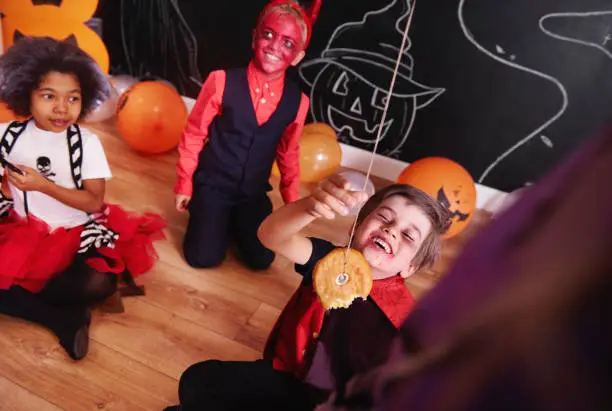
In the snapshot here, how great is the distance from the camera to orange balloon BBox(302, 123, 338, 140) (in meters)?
2.11

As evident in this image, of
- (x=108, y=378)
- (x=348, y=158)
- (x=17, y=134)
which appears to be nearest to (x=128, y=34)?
(x=348, y=158)

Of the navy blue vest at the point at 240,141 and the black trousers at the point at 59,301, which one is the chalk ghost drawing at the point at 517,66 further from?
the black trousers at the point at 59,301

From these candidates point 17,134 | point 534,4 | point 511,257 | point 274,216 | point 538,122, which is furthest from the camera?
point 538,122

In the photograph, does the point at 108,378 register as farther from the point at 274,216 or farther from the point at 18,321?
the point at 274,216

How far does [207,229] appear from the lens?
166 centimetres

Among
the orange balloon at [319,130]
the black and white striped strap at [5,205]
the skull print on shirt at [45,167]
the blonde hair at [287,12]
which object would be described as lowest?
the orange balloon at [319,130]

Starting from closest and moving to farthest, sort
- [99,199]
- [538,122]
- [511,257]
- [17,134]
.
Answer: [511,257] < [17,134] < [99,199] < [538,122]

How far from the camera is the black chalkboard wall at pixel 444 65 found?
6.12 ft

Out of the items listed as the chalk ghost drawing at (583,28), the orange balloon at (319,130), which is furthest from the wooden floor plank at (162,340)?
the chalk ghost drawing at (583,28)

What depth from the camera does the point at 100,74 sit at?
4.06 feet

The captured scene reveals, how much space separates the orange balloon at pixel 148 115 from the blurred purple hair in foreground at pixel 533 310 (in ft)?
6.38

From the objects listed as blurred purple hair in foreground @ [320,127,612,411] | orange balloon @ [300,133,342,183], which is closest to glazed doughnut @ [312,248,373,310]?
blurred purple hair in foreground @ [320,127,612,411]

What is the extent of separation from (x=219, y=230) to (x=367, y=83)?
0.99 meters

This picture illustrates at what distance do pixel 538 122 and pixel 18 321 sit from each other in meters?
1.98
